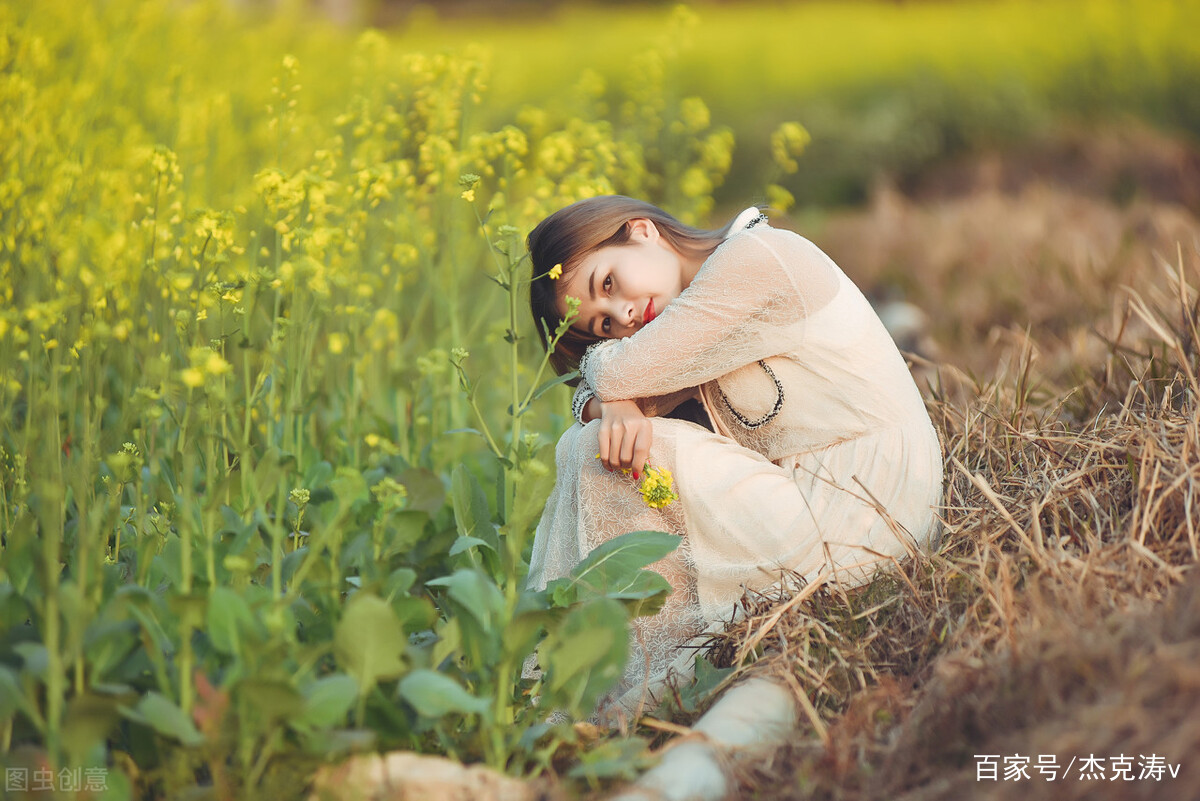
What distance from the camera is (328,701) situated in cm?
142

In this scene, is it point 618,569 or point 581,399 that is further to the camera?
point 581,399

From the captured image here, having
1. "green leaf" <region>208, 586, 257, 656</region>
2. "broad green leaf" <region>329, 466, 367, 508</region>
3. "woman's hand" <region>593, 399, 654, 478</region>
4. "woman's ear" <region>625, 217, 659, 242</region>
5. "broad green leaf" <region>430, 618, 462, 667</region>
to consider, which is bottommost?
"broad green leaf" <region>430, 618, 462, 667</region>

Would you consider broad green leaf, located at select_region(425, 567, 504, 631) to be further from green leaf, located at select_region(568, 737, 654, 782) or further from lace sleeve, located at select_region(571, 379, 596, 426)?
lace sleeve, located at select_region(571, 379, 596, 426)

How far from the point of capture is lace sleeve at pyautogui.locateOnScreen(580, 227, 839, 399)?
6.37 feet

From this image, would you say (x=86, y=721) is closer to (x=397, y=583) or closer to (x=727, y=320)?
(x=397, y=583)

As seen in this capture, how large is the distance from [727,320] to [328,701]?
985 millimetres

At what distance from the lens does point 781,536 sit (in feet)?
6.33

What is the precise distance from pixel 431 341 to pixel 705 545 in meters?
1.95

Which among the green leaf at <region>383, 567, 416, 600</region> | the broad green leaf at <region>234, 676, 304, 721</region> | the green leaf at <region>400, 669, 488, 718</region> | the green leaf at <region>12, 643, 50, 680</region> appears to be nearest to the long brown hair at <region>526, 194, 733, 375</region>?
the green leaf at <region>383, 567, 416, 600</region>

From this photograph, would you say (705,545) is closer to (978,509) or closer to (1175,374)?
(978,509)

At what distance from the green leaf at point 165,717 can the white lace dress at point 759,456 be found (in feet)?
2.51

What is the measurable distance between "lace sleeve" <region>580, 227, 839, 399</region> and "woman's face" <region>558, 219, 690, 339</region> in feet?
0.46

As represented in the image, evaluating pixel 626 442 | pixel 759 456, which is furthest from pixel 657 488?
pixel 759 456

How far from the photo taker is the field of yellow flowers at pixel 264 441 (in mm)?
1436
